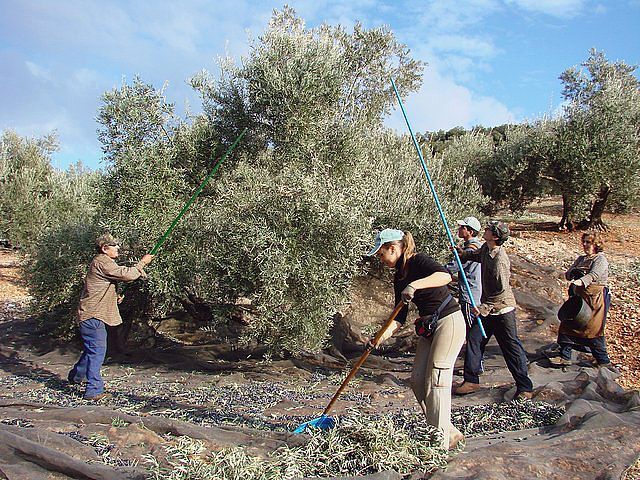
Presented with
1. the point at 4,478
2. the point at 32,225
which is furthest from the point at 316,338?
the point at 32,225

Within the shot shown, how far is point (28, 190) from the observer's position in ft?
61.5

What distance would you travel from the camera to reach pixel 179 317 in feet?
35.5

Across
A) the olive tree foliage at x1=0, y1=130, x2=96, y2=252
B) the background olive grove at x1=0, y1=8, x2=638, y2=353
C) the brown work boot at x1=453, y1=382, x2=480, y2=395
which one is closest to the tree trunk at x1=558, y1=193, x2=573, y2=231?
the background olive grove at x1=0, y1=8, x2=638, y2=353

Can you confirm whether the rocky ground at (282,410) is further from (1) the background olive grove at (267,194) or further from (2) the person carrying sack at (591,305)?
(1) the background olive grove at (267,194)

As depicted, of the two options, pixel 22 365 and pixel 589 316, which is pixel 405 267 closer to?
pixel 589 316

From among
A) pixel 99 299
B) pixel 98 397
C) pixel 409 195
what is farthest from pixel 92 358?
pixel 409 195

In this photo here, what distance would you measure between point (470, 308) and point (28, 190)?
1674 cm

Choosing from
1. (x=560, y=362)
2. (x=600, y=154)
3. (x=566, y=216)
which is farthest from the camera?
(x=566, y=216)

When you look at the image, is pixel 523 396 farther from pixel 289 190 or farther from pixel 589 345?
pixel 289 190

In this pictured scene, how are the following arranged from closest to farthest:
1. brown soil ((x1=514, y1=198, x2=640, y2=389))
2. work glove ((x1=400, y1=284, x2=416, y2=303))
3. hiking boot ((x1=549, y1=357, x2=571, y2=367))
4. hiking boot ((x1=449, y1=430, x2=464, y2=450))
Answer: work glove ((x1=400, y1=284, x2=416, y2=303))
hiking boot ((x1=449, y1=430, x2=464, y2=450))
hiking boot ((x1=549, y1=357, x2=571, y2=367))
brown soil ((x1=514, y1=198, x2=640, y2=389))

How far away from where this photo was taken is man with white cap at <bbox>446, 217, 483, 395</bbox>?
6.85 metres

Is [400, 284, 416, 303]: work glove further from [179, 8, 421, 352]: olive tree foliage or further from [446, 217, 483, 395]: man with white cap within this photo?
[179, 8, 421, 352]: olive tree foliage

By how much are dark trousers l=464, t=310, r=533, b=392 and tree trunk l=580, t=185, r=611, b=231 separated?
13346 millimetres

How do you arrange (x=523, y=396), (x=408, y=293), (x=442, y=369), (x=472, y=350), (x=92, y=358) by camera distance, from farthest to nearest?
(x=92, y=358)
(x=472, y=350)
(x=523, y=396)
(x=442, y=369)
(x=408, y=293)
